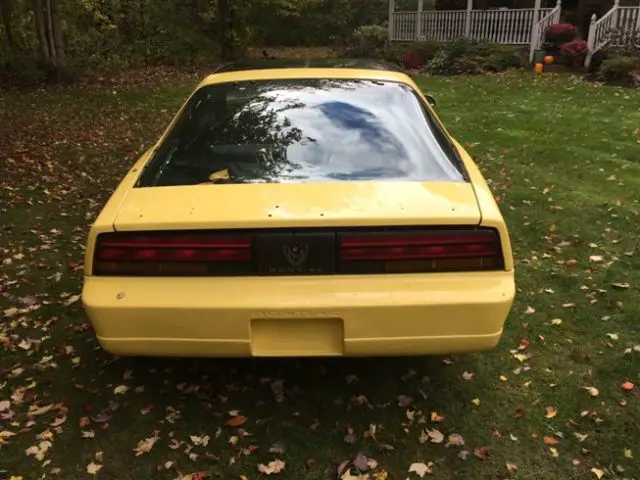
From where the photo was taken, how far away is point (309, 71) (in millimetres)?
3879

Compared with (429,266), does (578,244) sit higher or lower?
lower

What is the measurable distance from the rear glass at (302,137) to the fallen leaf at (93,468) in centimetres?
133

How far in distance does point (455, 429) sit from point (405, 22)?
828 inches

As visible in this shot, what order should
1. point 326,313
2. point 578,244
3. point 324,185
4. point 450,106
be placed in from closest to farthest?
point 326,313 → point 324,185 → point 578,244 → point 450,106

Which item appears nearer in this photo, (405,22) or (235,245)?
(235,245)

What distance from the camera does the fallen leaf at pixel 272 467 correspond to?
8.84ft

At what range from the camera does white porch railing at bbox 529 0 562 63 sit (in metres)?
18.1

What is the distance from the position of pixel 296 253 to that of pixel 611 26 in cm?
1644

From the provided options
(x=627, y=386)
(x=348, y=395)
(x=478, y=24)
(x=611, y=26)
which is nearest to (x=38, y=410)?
(x=348, y=395)

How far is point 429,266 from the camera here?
2.68 m

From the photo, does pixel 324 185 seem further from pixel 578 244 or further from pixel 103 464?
pixel 578 244

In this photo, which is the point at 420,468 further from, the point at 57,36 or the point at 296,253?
the point at 57,36

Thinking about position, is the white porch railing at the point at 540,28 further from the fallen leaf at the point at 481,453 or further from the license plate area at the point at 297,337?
the license plate area at the point at 297,337

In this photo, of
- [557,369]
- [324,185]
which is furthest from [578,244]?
[324,185]
